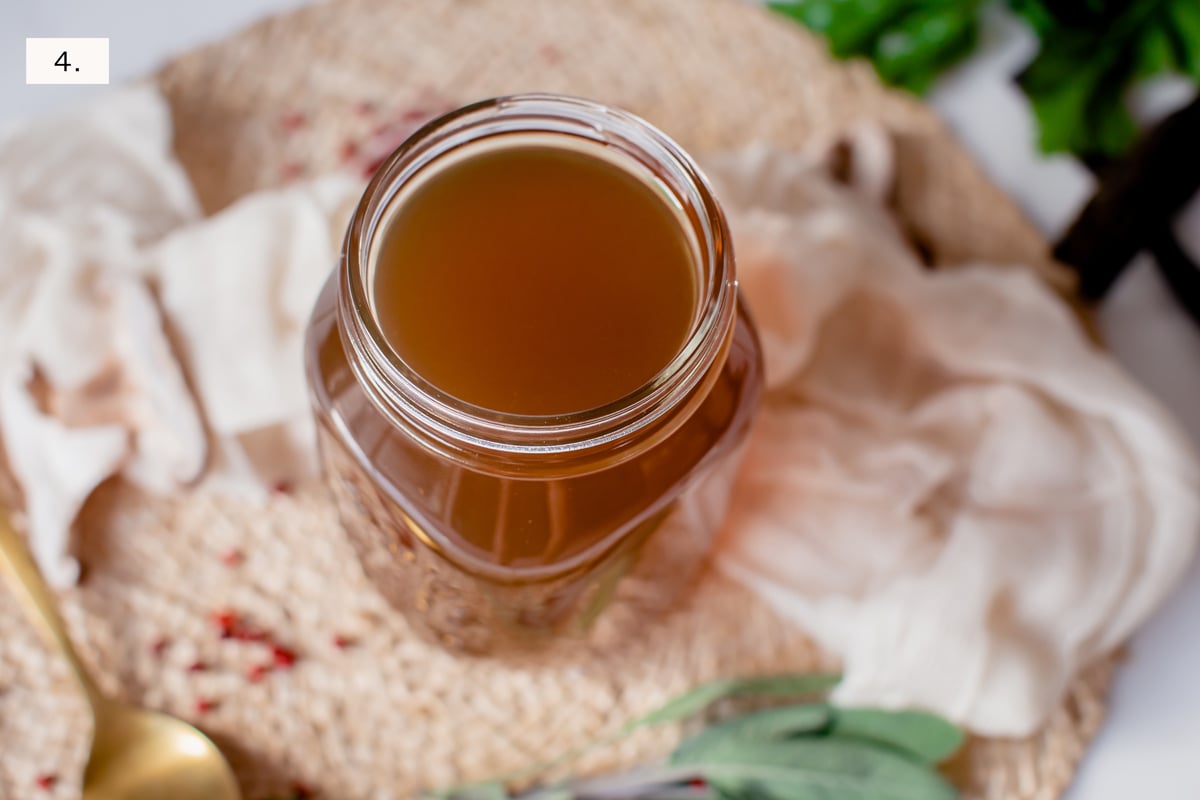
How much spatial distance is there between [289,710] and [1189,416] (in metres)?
0.80

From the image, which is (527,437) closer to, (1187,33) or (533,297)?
(533,297)

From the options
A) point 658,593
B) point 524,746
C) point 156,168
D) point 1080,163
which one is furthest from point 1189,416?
point 156,168

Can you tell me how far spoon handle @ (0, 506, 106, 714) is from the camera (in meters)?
0.83

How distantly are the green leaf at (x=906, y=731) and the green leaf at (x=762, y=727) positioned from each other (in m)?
0.02


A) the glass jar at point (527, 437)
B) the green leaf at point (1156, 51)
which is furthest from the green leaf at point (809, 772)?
the green leaf at point (1156, 51)

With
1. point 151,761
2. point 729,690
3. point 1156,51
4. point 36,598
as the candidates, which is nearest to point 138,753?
point 151,761

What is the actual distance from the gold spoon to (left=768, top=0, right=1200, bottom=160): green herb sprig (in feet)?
2.59

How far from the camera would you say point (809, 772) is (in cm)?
84

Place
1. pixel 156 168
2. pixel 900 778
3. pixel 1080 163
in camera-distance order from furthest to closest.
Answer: pixel 1080 163 → pixel 156 168 → pixel 900 778

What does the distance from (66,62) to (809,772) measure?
2.95 feet

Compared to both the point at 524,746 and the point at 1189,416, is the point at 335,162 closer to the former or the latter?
the point at 524,746

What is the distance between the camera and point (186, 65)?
99 cm

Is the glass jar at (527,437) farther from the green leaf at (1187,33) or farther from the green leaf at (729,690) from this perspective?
the green leaf at (1187,33)

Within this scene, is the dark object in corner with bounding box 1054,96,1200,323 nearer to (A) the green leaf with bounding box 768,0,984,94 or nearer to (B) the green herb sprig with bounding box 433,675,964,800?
(A) the green leaf with bounding box 768,0,984,94
